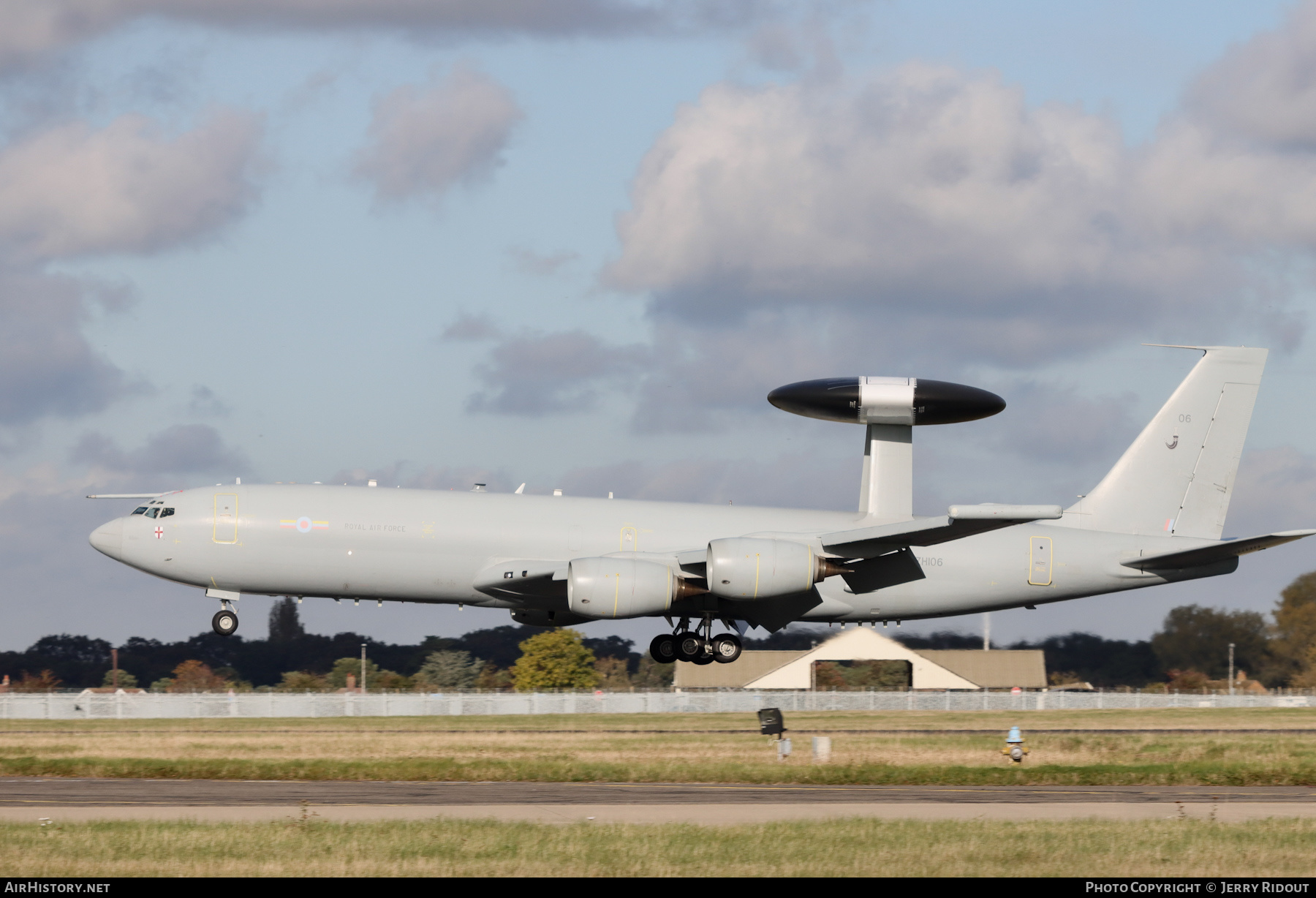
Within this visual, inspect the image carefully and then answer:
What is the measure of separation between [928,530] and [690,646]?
7847 mm

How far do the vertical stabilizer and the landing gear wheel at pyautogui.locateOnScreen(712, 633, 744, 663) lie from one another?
1163cm

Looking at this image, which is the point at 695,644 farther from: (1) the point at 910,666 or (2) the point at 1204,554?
(1) the point at 910,666

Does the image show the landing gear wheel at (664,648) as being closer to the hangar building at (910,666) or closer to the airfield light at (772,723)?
the airfield light at (772,723)

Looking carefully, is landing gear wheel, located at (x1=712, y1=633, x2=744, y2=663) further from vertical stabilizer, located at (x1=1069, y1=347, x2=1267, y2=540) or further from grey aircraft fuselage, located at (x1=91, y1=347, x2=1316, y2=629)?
vertical stabilizer, located at (x1=1069, y1=347, x2=1267, y2=540)

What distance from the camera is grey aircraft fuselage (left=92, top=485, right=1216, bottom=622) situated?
3822 centimetres

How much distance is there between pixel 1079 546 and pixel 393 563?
20001 mm

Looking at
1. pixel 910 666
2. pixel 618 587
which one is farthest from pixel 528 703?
pixel 618 587

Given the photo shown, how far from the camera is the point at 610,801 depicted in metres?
26.8

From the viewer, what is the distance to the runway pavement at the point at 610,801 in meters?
23.8

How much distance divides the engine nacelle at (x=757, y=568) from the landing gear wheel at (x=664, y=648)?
11.4ft

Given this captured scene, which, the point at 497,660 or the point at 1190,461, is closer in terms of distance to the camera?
the point at 1190,461

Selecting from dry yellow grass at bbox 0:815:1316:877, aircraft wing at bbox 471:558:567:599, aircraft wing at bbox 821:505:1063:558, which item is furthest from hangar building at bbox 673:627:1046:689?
dry yellow grass at bbox 0:815:1316:877

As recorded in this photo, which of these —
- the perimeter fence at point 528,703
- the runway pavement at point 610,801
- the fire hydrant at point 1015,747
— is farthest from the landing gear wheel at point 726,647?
the perimeter fence at point 528,703

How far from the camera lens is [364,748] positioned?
136 feet
